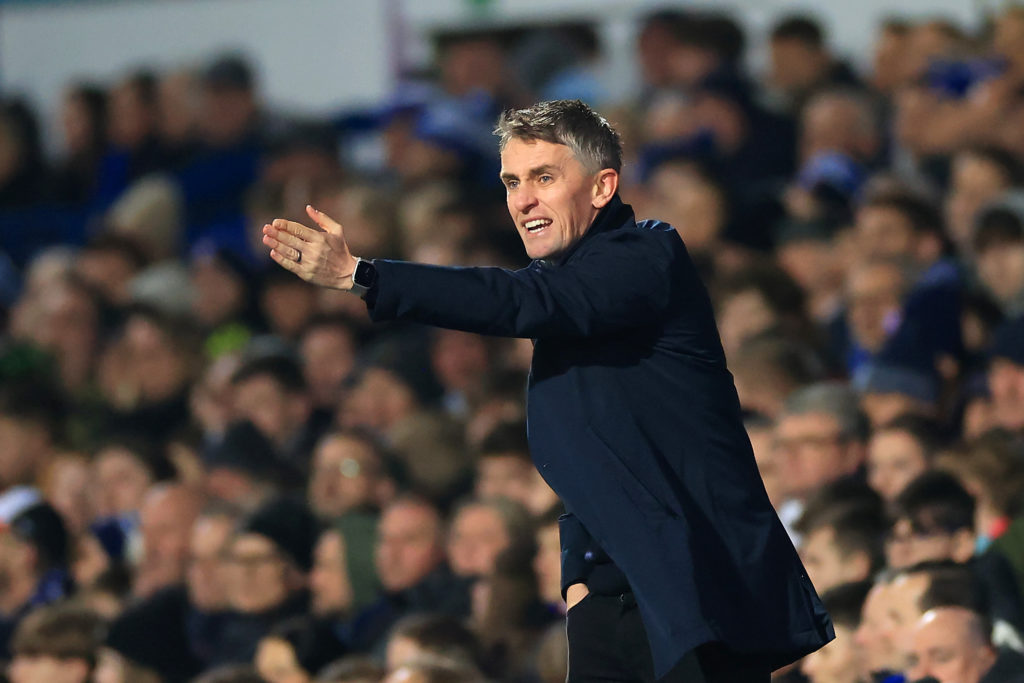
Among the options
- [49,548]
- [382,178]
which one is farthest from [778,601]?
[382,178]

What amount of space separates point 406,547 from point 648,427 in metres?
4.00

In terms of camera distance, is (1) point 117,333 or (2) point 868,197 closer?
(2) point 868,197

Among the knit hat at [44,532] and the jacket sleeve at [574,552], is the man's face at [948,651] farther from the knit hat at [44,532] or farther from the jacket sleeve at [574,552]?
the knit hat at [44,532]

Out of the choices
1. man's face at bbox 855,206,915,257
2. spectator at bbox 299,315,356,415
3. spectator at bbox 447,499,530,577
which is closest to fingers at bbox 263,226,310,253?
spectator at bbox 447,499,530,577

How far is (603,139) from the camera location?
12.1ft

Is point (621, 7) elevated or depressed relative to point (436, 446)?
elevated

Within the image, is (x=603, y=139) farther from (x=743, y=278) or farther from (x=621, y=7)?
(x=621, y=7)

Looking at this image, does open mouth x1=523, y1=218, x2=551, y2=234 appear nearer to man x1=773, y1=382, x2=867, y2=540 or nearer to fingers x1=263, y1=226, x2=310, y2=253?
fingers x1=263, y1=226, x2=310, y2=253

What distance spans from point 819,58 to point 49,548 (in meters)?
4.66

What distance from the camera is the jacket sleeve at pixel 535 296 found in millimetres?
3428

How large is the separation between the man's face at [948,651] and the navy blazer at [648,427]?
1.57 meters

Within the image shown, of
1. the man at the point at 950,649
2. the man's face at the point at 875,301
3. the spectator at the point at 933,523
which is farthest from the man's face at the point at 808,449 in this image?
the man at the point at 950,649

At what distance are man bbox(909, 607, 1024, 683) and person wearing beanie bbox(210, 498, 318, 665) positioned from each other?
309cm

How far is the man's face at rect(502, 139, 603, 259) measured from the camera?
11.9 feet
